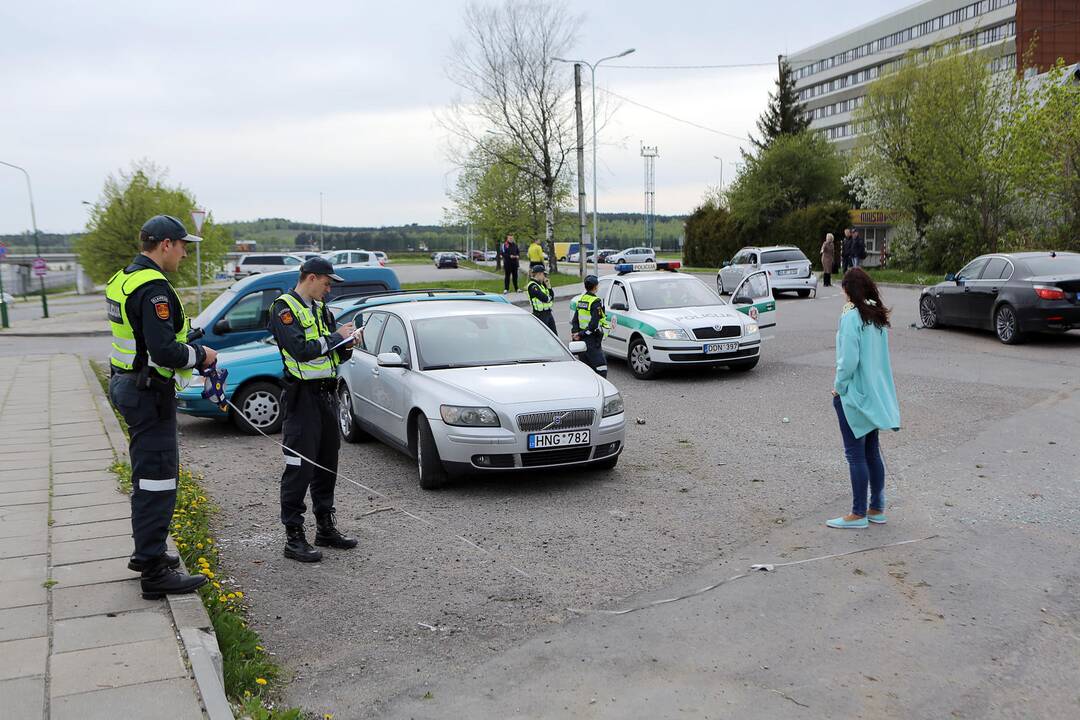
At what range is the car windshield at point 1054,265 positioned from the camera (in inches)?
581

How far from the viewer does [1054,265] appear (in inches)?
587

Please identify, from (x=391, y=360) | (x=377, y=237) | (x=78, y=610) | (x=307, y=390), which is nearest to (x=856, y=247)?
(x=391, y=360)

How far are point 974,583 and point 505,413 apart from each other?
347 centimetres

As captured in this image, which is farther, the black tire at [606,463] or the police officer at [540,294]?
the police officer at [540,294]

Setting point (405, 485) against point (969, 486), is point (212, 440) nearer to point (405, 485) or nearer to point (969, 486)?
point (405, 485)

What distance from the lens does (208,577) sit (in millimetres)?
5137

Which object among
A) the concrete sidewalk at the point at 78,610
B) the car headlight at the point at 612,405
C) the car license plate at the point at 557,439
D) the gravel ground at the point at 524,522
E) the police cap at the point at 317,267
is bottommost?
the gravel ground at the point at 524,522

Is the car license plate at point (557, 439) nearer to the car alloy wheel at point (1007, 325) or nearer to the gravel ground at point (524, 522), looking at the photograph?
the gravel ground at point (524, 522)

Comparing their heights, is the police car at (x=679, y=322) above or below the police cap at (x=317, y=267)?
below

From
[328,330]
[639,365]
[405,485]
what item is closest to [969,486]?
[405,485]

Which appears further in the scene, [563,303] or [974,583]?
[563,303]

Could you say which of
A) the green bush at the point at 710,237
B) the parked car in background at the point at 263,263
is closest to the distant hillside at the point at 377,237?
the green bush at the point at 710,237

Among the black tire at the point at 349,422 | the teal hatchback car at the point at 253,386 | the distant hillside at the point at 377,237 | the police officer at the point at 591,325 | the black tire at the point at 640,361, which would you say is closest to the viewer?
the black tire at the point at 349,422

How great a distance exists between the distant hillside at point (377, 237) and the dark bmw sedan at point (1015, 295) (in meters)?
84.9
